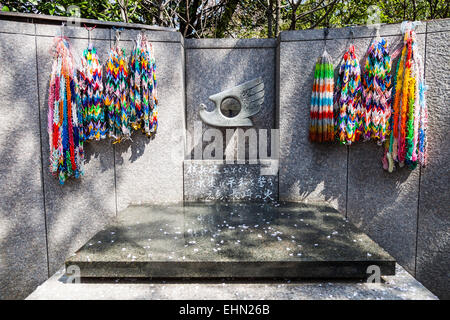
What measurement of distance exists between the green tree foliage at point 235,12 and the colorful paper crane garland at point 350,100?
2.70 meters

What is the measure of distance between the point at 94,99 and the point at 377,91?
3200 mm

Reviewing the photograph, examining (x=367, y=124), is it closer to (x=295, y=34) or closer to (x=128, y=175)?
(x=295, y=34)

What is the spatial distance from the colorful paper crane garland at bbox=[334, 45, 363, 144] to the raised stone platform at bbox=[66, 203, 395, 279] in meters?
0.98

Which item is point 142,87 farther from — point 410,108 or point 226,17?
point 226,17

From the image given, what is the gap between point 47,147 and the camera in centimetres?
330

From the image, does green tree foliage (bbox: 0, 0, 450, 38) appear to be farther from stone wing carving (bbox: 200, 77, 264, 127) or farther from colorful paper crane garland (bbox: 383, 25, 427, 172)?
colorful paper crane garland (bbox: 383, 25, 427, 172)

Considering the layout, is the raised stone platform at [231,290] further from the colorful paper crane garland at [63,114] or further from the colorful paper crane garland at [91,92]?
the colorful paper crane garland at [91,92]

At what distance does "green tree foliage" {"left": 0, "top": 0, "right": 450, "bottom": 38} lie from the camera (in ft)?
18.3

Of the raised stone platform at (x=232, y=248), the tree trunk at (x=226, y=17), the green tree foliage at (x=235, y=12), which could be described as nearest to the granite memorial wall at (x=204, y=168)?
the raised stone platform at (x=232, y=248)

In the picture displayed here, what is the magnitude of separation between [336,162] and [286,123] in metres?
0.77

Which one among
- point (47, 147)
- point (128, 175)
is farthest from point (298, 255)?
point (47, 147)

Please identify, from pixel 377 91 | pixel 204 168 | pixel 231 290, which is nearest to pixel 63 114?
pixel 204 168

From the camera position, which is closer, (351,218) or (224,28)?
(351,218)
